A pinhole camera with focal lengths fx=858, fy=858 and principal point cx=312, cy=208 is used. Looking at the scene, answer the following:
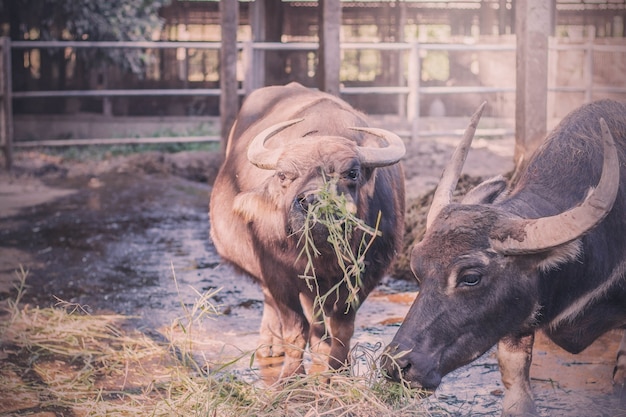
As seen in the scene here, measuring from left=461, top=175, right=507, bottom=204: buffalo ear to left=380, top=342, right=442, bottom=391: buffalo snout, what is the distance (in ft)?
2.82

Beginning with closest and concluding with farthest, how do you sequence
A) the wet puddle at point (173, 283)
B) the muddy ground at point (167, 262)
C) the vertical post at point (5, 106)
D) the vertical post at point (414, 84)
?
the wet puddle at point (173, 283)
the muddy ground at point (167, 262)
the vertical post at point (5, 106)
the vertical post at point (414, 84)

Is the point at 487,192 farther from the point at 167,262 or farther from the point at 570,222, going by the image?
the point at 167,262

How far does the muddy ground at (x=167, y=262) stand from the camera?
4.64 meters

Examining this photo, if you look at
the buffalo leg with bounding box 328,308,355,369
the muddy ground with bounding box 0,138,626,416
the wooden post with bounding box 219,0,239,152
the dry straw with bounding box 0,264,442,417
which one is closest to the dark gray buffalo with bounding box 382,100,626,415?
the dry straw with bounding box 0,264,442,417

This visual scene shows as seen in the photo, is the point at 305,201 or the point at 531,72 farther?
the point at 531,72

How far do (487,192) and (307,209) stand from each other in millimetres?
852

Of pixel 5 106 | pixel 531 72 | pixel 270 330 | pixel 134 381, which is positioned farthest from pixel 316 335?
pixel 5 106

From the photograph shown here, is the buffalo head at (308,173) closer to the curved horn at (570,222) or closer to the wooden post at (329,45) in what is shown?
the curved horn at (570,222)

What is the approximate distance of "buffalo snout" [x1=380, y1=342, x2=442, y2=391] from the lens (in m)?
3.45

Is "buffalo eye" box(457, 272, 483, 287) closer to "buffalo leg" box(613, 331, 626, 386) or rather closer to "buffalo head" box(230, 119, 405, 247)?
"buffalo head" box(230, 119, 405, 247)

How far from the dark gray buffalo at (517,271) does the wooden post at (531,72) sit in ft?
7.68

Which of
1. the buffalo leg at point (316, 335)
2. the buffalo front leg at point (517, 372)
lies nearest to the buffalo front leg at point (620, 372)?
the buffalo front leg at point (517, 372)

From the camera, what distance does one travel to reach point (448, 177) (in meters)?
4.08

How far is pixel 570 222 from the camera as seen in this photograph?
3.39m
